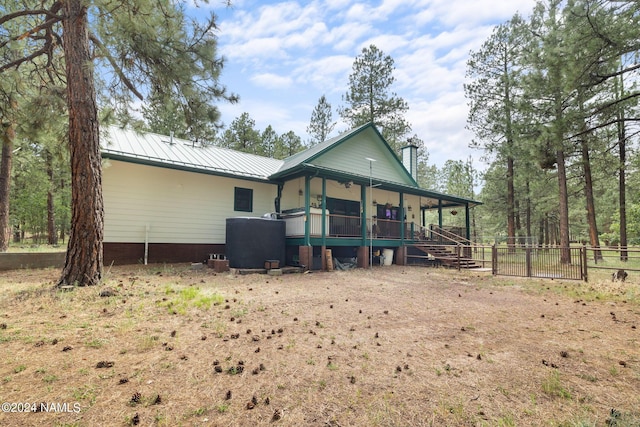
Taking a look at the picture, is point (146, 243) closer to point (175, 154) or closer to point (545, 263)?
point (175, 154)

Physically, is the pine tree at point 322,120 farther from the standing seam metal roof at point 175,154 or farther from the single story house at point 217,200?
the standing seam metal roof at point 175,154

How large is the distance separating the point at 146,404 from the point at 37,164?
22513 mm

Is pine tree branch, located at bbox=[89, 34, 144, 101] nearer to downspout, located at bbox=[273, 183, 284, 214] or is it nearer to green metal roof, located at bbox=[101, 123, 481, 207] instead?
green metal roof, located at bbox=[101, 123, 481, 207]

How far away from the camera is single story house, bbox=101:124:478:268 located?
34.1ft

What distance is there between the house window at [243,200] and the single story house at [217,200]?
0.14 feet

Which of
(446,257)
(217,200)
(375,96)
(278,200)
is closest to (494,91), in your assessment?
(375,96)

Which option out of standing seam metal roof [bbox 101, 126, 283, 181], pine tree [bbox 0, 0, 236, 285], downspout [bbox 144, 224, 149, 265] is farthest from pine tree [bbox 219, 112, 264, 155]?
pine tree [bbox 0, 0, 236, 285]

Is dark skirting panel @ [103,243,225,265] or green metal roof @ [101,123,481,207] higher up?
green metal roof @ [101,123,481,207]

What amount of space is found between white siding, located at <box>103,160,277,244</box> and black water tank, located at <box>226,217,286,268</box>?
1.91 meters

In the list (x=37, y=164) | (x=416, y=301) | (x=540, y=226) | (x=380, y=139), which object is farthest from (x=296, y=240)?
(x=540, y=226)

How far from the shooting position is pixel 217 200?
12359 mm

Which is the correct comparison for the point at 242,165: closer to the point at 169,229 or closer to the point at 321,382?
the point at 169,229

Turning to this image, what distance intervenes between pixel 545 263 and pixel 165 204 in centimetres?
1306

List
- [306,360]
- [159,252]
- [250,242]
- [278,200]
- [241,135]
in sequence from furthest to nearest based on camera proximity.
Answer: [241,135]
[278,200]
[159,252]
[250,242]
[306,360]
